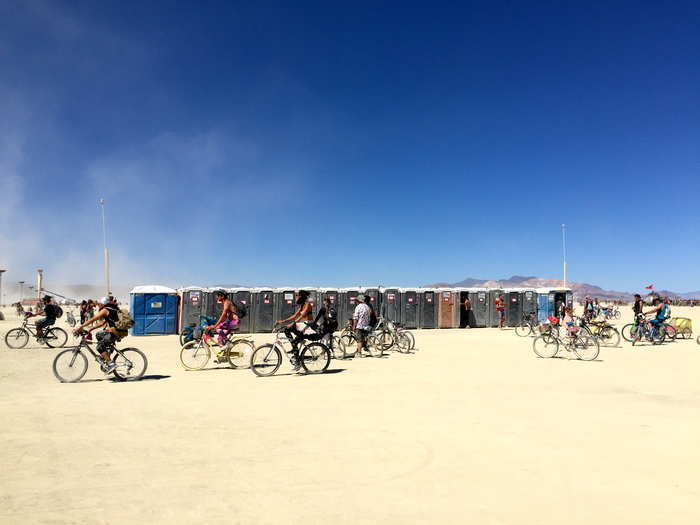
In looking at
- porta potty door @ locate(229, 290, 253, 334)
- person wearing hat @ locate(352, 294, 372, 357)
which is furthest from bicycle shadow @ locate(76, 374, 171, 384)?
porta potty door @ locate(229, 290, 253, 334)

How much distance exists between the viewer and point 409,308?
26.1 meters

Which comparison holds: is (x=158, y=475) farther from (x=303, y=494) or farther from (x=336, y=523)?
(x=336, y=523)

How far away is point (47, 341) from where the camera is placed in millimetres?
16203

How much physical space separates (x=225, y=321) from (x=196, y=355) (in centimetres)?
107

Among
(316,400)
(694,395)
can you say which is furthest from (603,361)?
(316,400)

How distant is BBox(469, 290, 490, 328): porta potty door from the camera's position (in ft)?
89.8

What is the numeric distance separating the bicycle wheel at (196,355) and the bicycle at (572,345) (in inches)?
363

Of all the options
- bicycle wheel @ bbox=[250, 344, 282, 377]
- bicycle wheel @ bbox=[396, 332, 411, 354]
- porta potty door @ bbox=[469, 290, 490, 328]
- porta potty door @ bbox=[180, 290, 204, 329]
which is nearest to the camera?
bicycle wheel @ bbox=[250, 344, 282, 377]

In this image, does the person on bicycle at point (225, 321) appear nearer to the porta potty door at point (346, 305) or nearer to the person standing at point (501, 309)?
the porta potty door at point (346, 305)

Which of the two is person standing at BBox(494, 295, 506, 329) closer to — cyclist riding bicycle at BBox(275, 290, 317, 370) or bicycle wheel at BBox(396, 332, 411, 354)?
bicycle wheel at BBox(396, 332, 411, 354)

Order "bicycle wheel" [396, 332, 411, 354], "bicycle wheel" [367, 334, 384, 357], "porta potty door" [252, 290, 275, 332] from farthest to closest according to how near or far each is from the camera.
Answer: "porta potty door" [252, 290, 275, 332] → "bicycle wheel" [396, 332, 411, 354] → "bicycle wheel" [367, 334, 384, 357]

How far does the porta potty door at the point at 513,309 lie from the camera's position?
27578 millimetres

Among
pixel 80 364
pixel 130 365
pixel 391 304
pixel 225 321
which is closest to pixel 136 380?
pixel 130 365

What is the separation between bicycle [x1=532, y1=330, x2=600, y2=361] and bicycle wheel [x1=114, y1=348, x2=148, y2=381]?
1054cm
